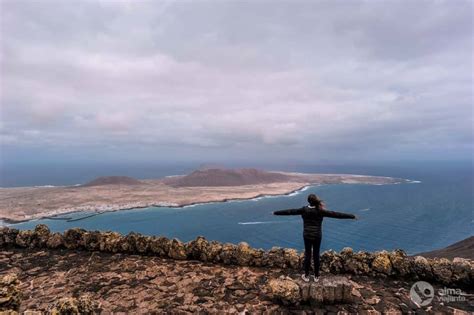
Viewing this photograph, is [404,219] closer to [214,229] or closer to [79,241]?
[214,229]

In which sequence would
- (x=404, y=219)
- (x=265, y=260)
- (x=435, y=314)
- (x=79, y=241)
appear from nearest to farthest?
(x=435, y=314)
(x=265, y=260)
(x=79, y=241)
(x=404, y=219)

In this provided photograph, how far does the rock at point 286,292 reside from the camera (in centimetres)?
783

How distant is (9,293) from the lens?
644cm

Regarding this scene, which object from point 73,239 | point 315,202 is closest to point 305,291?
point 315,202

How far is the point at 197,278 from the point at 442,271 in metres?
8.74

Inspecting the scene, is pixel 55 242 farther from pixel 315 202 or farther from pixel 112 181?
pixel 112 181

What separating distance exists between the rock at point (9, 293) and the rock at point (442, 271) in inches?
504

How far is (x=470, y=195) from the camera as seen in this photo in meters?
163

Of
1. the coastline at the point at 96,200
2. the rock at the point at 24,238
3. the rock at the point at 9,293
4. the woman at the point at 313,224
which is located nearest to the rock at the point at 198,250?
the woman at the point at 313,224

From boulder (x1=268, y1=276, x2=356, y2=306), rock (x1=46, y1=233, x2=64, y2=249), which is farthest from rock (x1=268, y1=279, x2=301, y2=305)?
rock (x1=46, y1=233, x2=64, y2=249)

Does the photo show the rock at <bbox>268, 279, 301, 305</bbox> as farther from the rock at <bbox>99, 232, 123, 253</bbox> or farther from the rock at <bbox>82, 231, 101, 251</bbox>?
the rock at <bbox>82, 231, 101, 251</bbox>

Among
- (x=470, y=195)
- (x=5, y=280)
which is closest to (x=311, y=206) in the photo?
(x=5, y=280)

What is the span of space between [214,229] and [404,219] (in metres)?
75.6

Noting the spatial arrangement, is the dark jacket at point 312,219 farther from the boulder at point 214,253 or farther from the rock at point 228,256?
the boulder at point 214,253
